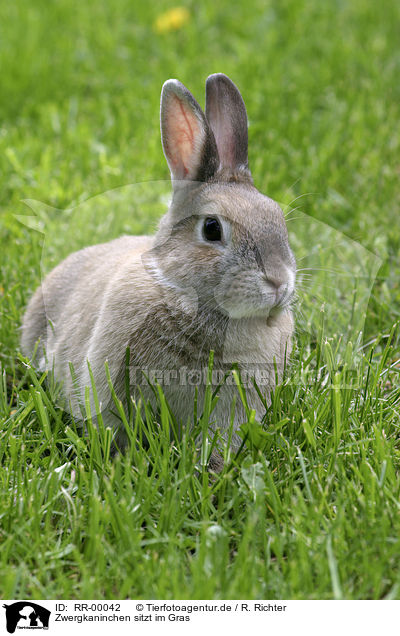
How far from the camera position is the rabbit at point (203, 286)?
261cm

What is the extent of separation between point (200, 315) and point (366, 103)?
3.62 metres

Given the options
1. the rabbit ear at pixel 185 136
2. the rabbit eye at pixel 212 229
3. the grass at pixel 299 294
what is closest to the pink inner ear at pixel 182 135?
the rabbit ear at pixel 185 136

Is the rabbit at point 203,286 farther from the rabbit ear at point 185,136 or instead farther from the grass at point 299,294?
the grass at point 299,294

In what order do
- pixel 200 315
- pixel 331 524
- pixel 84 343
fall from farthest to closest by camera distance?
1. pixel 84 343
2. pixel 200 315
3. pixel 331 524

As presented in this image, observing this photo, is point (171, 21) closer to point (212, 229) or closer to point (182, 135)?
point (182, 135)

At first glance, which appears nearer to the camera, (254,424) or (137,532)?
(137,532)

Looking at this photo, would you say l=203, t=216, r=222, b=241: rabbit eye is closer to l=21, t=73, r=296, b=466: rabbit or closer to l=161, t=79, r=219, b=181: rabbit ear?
l=21, t=73, r=296, b=466: rabbit

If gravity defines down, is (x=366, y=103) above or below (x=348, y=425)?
above

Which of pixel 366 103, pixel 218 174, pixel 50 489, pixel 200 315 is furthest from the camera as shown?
pixel 366 103

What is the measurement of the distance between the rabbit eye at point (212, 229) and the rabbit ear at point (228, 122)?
30cm

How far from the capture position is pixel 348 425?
9.23ft

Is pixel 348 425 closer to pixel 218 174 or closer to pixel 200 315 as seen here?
pixel 200 315
